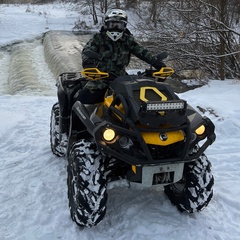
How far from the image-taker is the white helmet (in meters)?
4.00

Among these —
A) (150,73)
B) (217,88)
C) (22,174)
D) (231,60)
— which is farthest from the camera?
(231,60)

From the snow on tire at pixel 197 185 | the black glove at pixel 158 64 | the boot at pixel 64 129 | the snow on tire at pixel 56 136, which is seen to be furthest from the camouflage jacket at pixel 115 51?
the snow on tire at pixel 197 185

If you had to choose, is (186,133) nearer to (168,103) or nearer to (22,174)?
(168,103)

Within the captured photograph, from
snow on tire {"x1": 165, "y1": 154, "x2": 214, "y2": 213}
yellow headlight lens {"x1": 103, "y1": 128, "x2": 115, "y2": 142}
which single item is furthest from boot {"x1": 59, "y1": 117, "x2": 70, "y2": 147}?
snow on tire {"x1": 165, "y1": 154, "x2": 214, "y2": 213}

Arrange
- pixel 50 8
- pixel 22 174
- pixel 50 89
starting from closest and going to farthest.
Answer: pixel 22 174 → pixel 50 89 → pixel 50 8

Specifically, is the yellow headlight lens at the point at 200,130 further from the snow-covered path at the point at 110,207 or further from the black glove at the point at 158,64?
the black glove at the point at 158,64

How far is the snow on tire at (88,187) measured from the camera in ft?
10.1

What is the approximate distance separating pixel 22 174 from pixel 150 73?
77.1 inches

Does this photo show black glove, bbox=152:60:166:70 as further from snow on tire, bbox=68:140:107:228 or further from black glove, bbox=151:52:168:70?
snow on tire, bbox=68:140:107:228

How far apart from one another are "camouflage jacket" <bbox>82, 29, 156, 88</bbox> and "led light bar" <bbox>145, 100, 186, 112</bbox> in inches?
54.5

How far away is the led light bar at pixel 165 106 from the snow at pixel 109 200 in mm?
709

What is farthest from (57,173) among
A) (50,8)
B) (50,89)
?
(50,8)

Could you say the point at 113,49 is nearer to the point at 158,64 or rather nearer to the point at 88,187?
the point at 158,64

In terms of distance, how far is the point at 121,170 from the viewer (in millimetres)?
3400
